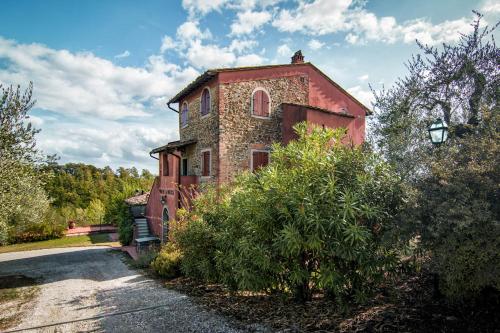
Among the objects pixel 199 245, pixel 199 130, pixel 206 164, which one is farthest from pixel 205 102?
pixel 199 245

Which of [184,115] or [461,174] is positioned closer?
[461,174]

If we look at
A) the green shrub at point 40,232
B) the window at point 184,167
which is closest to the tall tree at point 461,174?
the window at point 184,167

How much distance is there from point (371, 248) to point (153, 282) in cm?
883

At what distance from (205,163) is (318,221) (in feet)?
35.3

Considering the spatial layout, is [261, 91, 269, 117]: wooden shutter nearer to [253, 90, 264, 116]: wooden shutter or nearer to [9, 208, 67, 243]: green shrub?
[253, 90, 264, 116]: wooden shutter

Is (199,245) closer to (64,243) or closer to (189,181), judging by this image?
(189,181)

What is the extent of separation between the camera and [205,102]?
15531mm

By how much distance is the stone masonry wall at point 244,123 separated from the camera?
14.1 meters

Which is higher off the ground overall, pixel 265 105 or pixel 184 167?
pixel 265 105

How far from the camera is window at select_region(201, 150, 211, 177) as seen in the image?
14883 millimetres

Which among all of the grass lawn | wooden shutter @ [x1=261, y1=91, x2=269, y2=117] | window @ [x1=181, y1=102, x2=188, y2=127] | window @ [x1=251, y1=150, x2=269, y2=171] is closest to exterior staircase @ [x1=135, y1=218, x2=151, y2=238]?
the grass lawn

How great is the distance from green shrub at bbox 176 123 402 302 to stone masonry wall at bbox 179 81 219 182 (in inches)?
299

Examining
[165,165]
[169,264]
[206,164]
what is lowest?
[169,264]

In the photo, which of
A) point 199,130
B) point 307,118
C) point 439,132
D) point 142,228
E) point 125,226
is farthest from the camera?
point 125,226
